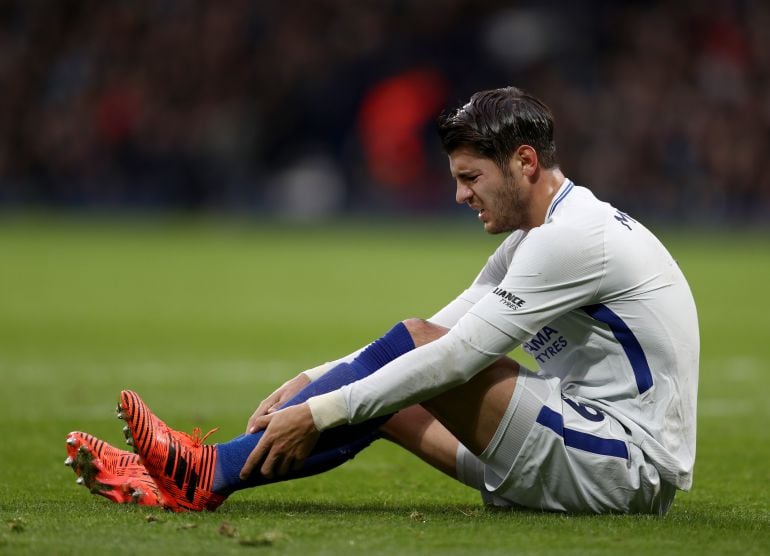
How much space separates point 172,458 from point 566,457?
4.28ft

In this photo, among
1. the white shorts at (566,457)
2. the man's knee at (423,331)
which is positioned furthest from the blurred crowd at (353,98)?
the man's knee at (423,331)

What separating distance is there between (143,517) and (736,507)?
2.19 m

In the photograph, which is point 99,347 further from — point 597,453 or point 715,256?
point 715,256

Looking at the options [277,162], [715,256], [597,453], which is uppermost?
[277,162]

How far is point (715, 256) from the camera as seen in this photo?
18.7 meters

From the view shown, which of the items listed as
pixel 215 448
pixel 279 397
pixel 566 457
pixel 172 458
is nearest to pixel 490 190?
pixel 566 457

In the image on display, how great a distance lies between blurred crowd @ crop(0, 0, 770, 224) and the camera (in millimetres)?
23828

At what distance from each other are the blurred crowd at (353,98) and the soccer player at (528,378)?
60.6 feet

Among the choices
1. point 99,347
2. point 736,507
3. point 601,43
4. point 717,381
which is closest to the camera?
point 736,507

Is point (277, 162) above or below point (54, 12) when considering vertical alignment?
below

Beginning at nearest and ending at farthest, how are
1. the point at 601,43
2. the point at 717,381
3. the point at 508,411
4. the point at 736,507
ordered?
the point at 508,411, the point at 736,507, the point at 717,381, the point at 601,43

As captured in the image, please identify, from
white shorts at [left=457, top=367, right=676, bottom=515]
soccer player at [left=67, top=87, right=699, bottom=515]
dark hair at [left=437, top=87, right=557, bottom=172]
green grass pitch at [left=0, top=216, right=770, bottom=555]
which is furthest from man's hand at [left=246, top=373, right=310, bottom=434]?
dark hair at [left=437, top=87, right=557, bottom=172]

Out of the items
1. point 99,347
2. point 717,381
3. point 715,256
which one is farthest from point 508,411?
point 715,256

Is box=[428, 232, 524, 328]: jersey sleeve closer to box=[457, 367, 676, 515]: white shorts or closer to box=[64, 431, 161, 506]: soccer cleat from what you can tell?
box=[457, 367, 676, 515]: white shorts
